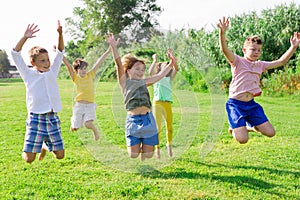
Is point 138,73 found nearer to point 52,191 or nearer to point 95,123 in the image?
point 95,123

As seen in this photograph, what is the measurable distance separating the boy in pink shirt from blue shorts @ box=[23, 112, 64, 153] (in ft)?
7.56

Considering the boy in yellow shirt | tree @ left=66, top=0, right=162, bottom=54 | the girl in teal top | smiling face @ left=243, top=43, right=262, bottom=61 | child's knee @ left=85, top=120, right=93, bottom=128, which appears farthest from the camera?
tree @ left=66, top=0, right=162, bottom=54

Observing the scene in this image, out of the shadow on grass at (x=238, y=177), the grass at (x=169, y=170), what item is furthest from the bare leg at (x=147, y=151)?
the shadow on grass at (x=238, y=177)

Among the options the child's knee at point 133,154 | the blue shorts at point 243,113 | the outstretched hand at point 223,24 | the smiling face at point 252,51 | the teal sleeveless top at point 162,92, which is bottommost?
the child's knee at point 133,154

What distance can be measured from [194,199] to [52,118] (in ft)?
6.22

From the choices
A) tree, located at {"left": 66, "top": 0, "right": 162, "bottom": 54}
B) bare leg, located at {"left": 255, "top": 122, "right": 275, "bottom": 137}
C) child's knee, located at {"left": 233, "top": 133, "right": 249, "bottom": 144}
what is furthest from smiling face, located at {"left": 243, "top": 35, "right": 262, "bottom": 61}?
tree, located at {"left": 66, "top": 0, "right": 162, "bottom": 54}

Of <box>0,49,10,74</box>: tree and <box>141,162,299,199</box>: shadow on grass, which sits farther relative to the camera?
<box>0,49,10,74</box>: tree

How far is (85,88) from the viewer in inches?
237

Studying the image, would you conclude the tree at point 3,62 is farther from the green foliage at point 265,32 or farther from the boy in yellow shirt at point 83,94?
the boy in yellow shirt at point 83,94

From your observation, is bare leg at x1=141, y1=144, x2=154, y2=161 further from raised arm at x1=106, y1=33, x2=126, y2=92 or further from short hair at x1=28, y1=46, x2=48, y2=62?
short hair at x1=28, y1=46, x2=48, y2=62

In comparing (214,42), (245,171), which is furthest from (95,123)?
(214,42)

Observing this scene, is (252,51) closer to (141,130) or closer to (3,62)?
(141,130)

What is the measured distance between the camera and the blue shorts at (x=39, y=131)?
502 centimetres

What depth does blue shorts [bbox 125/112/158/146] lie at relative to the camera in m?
5.53
